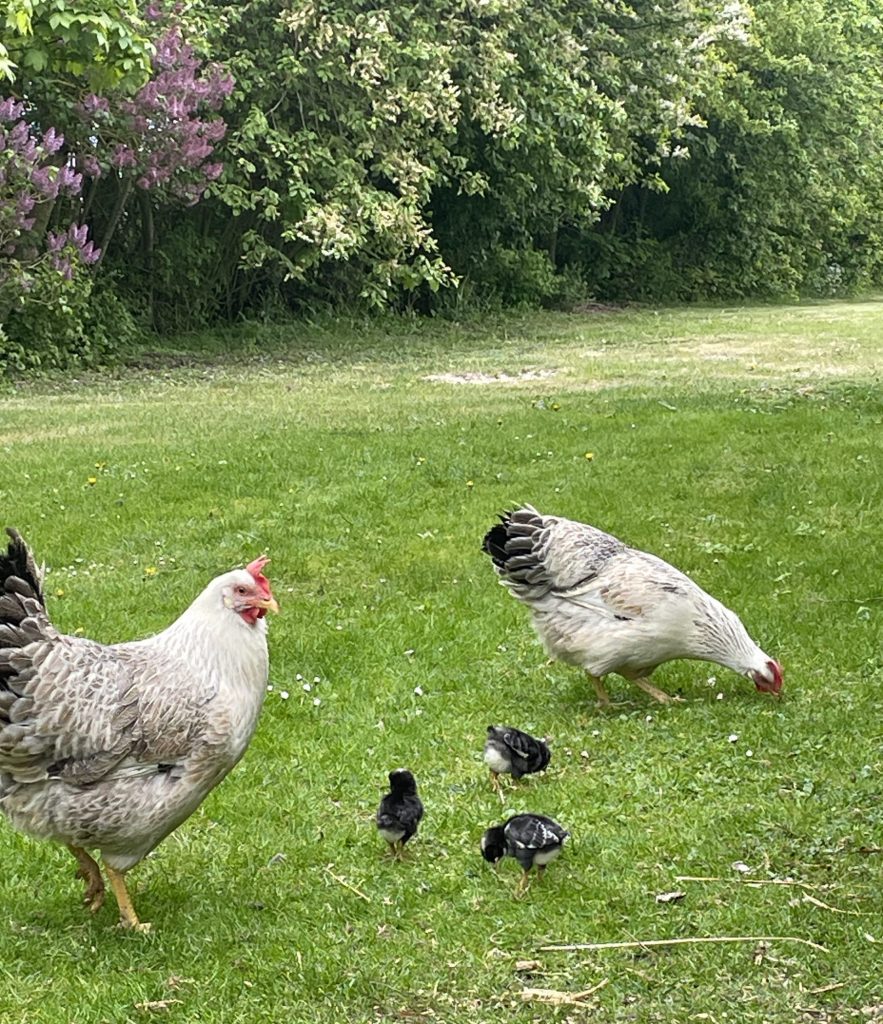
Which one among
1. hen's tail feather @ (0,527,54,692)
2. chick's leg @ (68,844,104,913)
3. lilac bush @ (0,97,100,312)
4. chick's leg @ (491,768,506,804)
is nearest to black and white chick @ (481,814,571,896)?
chick's leg @ (491,768,506,804)

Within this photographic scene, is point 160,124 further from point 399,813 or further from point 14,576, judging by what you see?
point 399,813

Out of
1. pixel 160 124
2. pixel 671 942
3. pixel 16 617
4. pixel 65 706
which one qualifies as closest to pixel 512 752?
pixel 671 942

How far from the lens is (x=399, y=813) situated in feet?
15.4

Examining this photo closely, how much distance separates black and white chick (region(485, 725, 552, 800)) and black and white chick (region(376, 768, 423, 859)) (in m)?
0.52

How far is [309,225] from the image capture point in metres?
22.3

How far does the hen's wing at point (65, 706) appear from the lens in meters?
4.12

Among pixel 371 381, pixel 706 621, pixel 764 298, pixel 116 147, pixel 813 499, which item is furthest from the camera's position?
pixel 764 298

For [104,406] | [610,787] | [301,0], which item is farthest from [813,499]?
[301,0]

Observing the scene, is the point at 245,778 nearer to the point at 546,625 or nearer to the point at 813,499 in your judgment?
the point at 546,625

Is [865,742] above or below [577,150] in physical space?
below

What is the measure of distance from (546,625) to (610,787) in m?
1.31

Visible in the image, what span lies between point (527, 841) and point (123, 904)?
Answer: 4.67 feet

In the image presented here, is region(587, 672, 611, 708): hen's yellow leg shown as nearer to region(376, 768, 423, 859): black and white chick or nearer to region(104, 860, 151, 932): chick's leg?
region(376, 768, 423, 859): black and white chick

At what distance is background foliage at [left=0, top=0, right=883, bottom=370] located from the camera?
1988 cm
